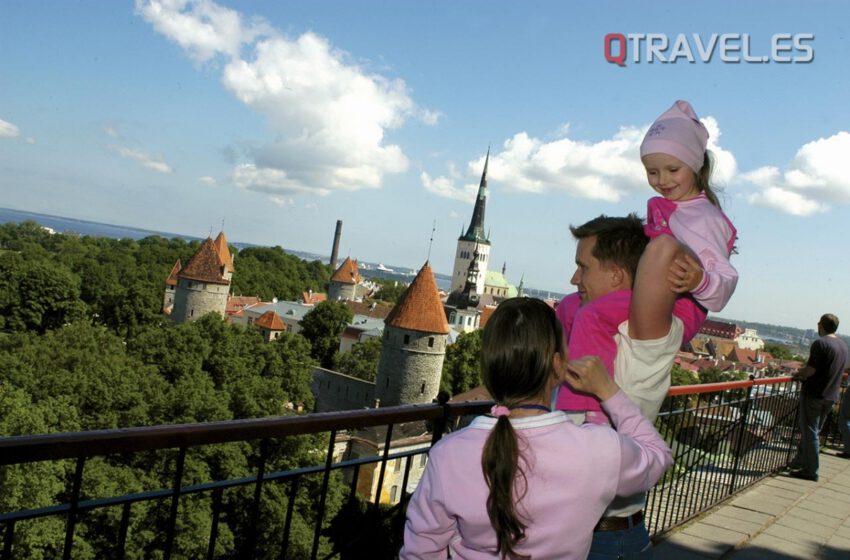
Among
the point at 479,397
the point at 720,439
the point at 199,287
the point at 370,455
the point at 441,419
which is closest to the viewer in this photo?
the point at 441,419

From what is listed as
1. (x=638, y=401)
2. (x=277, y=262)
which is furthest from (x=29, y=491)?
(x=277, y=262)

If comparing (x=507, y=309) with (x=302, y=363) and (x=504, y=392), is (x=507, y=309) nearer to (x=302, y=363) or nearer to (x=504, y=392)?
(x=504, y=392)

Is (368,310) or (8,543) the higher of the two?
(8,543)

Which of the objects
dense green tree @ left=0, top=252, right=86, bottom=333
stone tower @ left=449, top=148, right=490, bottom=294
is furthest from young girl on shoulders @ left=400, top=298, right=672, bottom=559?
stone tower @ left=449, top=148, right=490, bottom=294

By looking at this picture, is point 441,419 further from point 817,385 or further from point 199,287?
point 199,287

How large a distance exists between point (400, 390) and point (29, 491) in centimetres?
2063

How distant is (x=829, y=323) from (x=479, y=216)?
101690 mm

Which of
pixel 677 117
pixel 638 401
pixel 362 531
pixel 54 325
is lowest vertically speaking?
pixel 54 325

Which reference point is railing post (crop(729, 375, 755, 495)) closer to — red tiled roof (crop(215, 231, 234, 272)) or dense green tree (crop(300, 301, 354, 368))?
dense green tree (crop(300, 301, 354, 368))

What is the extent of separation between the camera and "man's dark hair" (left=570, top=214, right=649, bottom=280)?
6.01 ft

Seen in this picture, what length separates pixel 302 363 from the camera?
32.2 m

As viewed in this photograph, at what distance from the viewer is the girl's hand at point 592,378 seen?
1.56 meters

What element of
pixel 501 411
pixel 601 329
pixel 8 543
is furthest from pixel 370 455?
pixel 501 411

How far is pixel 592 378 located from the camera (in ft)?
5.11
